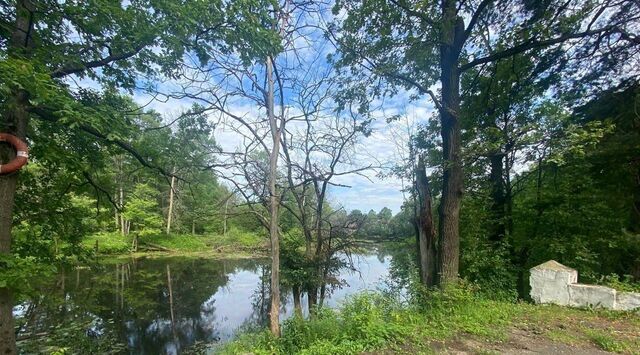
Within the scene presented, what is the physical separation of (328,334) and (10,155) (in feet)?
16.2

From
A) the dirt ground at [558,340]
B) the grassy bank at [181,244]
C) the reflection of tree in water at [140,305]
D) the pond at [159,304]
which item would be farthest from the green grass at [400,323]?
the grassy bank at [181,244]

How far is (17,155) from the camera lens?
4.08m

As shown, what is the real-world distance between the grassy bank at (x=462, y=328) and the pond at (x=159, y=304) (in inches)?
68.6

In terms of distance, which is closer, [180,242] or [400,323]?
[400,323]

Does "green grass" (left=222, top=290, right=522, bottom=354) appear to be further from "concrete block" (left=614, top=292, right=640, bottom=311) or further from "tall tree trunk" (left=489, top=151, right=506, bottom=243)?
"tall tree trunk" (left=489, top=151, right=506, bottom=243)

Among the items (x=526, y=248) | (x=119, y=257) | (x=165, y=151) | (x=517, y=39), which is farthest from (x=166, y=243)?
(x=517, y=39)

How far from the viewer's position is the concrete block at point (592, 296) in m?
5.44

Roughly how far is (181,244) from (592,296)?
2911 centimetres

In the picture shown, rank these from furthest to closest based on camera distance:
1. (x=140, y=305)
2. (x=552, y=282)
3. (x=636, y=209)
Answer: (x=140, y=305), (x=636, y=209), (x=552, y=282)

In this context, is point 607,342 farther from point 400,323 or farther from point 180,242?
point 180,242

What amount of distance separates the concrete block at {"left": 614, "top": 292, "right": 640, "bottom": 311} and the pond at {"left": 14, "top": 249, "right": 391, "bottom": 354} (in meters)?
4.43

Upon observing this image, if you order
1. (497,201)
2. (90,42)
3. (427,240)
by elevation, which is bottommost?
(427,240)

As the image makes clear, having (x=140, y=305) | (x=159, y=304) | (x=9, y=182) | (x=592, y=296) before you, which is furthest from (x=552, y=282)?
(x=140, y=305)

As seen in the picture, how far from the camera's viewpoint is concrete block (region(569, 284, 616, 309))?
544cm
